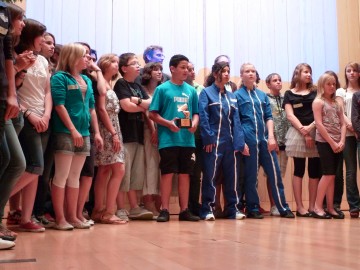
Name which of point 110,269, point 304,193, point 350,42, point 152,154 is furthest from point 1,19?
point 350,42

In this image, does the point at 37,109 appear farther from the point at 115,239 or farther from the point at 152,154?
the point at 152,154

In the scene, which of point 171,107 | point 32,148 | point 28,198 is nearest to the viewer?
point 32,148

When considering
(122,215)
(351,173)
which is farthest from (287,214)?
(122,215)

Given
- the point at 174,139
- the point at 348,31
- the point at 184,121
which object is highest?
the point at 348,31

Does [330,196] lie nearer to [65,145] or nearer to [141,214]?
[141,214]

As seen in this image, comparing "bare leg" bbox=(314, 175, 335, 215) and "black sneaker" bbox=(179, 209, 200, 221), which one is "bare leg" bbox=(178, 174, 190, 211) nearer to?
"black sneaker" bbox=(179, 209, 200, 221)

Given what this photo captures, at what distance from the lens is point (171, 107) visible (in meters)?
3.57

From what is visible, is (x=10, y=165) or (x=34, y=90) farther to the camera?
(x=34, y=90)

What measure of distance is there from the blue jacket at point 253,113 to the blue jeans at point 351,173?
71cm

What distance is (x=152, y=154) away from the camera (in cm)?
367

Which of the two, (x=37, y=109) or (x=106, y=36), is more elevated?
(x=106, y=36)

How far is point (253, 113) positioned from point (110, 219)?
4.98 feet

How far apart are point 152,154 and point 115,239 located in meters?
1.46

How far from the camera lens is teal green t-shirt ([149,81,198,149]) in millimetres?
3504
